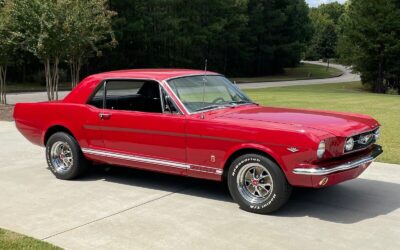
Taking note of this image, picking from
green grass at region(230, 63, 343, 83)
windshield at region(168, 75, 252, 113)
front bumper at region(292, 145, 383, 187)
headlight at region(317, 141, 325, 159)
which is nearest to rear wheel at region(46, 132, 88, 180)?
windshield at region(168, 75, 252, 113)

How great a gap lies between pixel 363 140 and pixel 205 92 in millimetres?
1973

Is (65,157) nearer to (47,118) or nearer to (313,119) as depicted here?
(47,118)

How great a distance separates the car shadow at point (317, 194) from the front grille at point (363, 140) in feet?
2.29

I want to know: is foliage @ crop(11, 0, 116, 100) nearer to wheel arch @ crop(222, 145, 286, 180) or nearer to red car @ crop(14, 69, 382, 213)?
red car @ crop(14, 69, 382, 213)

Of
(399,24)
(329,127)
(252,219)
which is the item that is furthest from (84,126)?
(399,24)

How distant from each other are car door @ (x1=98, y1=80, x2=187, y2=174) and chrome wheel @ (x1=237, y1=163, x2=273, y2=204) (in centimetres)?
76

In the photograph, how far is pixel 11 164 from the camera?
7.93 meters

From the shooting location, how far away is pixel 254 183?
5395 millimetres

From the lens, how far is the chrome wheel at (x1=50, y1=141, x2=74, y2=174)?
275 inches

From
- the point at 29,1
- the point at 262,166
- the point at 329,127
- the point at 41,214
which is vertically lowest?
the point at 41,214

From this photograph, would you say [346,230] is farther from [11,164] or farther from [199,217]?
[11,164]

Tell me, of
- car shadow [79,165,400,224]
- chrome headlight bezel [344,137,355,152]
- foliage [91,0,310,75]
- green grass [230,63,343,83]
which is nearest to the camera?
chrome headlight bezel [344,137,355,152]

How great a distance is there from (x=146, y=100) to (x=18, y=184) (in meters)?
2.11

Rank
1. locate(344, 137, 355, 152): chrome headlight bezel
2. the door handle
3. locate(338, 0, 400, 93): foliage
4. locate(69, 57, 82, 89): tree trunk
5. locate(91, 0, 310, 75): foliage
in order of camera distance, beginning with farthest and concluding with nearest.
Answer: locate(91, 0, 310, 75): foliage, locate(338, 0, 400, 93): foliage, locate(69, 57, 82, 89): tree trunk, the door handle, locate(344, 137, 355, 152): chrome headlight bezel
